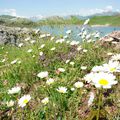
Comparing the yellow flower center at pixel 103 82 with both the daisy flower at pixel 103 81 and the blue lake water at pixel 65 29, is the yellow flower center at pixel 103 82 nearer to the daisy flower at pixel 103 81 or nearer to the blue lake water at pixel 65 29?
the daisy flower at pixel 103 81

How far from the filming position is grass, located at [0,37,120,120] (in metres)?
3.66

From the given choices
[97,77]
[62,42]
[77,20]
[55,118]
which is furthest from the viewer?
[77,20]

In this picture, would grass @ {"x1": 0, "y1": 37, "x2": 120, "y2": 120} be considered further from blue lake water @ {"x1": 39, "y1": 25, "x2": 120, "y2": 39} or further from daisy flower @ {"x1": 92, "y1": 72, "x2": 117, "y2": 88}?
blue lake water @ {"x1": 39, "y1": 25, "x2": 120, "y2": 39}

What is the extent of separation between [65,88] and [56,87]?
19cm

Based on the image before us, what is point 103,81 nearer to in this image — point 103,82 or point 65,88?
point 103,82

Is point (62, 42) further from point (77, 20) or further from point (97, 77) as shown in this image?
point (97, 77)

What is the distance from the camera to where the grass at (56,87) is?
3664mm

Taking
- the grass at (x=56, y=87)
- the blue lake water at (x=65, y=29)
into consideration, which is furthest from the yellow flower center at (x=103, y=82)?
the blue lake water at (x=65, y=29)

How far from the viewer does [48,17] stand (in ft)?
30.9

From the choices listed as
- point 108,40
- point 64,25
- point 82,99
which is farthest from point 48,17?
point 82,99

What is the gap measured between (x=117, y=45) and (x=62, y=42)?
1195 mm

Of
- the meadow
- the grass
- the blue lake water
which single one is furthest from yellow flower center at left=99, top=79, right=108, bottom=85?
the blue lake water

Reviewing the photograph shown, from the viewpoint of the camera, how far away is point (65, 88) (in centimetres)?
431

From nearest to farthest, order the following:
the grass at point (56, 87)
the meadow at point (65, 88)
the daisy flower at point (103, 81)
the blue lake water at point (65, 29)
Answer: the daisy flower at point (103, 81)
the meadow at point (65, 88)
the grass at point (56, 87)
the blue lake water at point (65, 29)
